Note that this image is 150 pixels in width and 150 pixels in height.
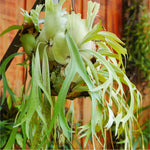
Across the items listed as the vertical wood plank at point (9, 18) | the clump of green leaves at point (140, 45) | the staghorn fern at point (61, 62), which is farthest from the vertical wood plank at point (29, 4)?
the clump of green leaves at point (140, 45)

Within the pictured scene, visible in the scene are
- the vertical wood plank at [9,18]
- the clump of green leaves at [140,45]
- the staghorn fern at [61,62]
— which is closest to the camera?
the staghorn fern at [61,62]

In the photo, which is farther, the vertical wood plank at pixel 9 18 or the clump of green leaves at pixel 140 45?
the clump of green leaves at pixel 140 45

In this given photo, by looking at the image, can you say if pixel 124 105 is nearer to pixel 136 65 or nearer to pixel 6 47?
pixel 6 47

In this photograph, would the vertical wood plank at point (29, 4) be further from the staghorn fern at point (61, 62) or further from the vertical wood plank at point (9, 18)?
the staghorn fern at point (61, 62)

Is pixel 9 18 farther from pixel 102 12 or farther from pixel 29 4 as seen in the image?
pixel 102 12

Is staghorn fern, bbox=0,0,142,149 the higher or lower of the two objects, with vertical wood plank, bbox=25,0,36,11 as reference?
lower

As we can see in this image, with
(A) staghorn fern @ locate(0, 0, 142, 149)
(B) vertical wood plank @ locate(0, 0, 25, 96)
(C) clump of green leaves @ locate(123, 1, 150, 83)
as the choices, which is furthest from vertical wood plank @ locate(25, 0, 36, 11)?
(C) clump of green leaves @ locate(123, 1, 150, 83)

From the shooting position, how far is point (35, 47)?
1.43ft

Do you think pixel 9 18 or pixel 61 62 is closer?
pixel 61 62

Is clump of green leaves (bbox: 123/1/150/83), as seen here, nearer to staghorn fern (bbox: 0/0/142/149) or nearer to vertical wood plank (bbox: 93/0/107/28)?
vertical wood plank (bbox: 93/0/107/28)

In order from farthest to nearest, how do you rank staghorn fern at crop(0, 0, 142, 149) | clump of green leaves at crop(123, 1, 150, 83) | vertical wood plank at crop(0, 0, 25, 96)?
1. clump of green leaves at crop(123, 1, 150, 83)
2. vertical wood plank at crop(0, 0, 25, 96)
3. staghorn fern at crop(0, 0, 142, 149)

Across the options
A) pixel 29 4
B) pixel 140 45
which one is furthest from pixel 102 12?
pixel 140 45

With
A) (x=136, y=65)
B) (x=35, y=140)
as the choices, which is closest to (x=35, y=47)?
(x=35, y=140)

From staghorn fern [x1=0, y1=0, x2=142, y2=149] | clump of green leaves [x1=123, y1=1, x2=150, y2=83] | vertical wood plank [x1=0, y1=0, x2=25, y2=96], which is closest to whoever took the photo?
staghorn fern [x1=0, y1=0, x2=142, y2=149]
